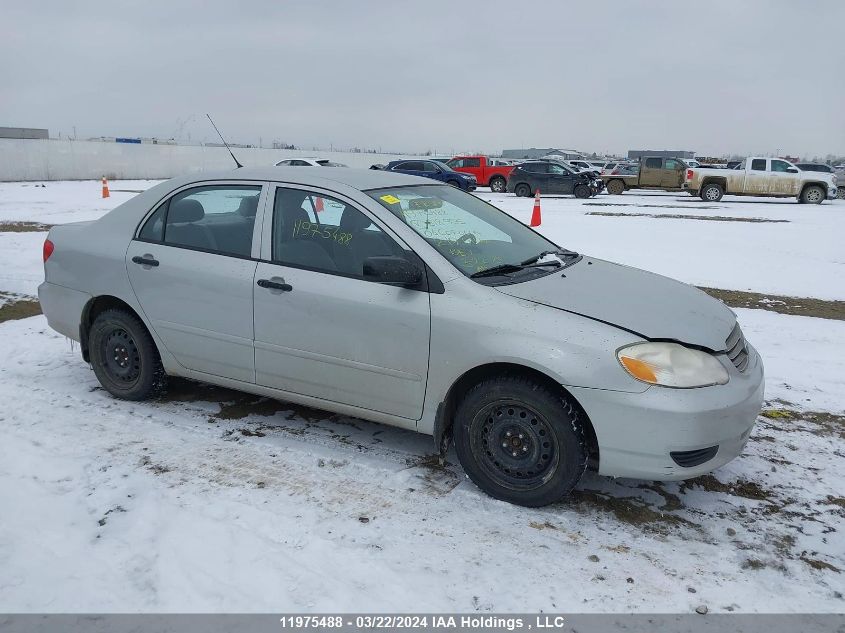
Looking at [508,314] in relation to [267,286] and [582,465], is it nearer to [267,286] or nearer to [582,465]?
[582,465]

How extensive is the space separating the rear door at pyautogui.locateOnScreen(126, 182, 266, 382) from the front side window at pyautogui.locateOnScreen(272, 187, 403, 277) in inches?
7.3

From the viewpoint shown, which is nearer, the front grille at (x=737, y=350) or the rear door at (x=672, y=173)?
the front grille at (x=737, y=350)

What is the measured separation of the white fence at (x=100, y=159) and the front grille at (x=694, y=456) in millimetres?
33351

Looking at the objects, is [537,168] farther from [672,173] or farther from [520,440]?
[520,440]

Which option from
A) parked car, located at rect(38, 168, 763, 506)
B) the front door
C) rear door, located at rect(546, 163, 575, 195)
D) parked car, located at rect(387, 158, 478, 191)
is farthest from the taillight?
rear door, located at rect(546, 163, 575, 195)

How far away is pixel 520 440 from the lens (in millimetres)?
3244

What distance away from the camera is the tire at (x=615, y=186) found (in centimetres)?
2963

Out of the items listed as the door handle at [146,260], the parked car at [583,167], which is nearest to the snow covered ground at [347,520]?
the door handle at [146,260]

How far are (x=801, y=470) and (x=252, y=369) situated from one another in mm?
3277

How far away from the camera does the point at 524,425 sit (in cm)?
320

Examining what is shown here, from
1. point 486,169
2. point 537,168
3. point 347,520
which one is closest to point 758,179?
point 537,168

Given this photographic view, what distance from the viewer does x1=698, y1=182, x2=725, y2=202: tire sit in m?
25.8

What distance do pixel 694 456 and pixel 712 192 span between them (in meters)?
25.7

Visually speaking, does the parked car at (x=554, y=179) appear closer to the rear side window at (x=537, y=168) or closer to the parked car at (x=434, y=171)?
the rear side window at (x=537, y=168)
